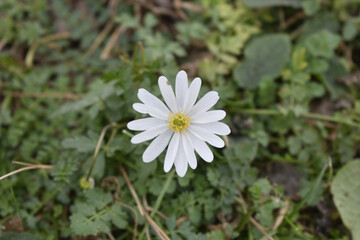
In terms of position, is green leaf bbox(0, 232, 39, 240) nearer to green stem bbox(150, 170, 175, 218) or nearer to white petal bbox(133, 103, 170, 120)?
green stem bbox(150, 170, 175, 218)

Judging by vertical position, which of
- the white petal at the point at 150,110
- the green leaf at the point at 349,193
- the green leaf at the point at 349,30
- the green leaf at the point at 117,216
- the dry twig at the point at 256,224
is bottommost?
the green leaf at the point at 117,216

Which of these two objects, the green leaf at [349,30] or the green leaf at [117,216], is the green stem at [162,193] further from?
the green leaf at [349,30]

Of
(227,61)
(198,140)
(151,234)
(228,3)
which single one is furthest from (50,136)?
(228,3)

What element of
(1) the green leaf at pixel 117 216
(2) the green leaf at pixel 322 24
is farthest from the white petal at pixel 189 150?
(2) the green leaf at pixel 322 24

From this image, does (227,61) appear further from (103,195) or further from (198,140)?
(103,195)

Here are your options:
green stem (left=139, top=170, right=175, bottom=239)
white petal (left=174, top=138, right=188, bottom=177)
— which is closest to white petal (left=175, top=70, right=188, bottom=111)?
white petal (left=174, top=138, right=188, bottom=177)

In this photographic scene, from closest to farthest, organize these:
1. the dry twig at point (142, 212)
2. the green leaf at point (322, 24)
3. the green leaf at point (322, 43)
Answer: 1. the dry twig at point (142, 212)
2. the green leaf at point (322, 43)
3. the green leaf at point (322, 24)
